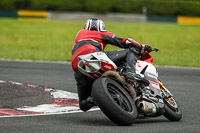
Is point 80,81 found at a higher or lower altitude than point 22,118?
higher

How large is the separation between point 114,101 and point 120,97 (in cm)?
31

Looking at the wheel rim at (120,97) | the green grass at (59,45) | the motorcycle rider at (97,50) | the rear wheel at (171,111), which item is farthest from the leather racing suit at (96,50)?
the green grass at (59,45)

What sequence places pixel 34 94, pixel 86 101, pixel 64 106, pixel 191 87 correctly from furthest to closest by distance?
1. pixel 191 87
2. pixel 34 94
3. pixel 64 106
4. pixel 86 101

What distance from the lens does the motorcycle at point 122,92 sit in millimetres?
6230

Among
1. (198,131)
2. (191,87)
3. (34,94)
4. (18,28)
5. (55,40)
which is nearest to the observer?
(198,131)

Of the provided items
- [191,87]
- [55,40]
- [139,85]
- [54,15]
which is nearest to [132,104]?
[139,85]

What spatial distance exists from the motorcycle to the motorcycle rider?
0.13m

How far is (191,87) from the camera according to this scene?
1158cm

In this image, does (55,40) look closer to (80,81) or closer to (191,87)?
(191,87)

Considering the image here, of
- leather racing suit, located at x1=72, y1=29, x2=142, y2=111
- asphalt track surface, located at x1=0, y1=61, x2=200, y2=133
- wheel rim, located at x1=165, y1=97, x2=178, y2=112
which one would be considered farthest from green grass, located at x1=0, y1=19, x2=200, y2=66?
leather racing suit, located at x1=72, y1=29, x2=142, y2=111

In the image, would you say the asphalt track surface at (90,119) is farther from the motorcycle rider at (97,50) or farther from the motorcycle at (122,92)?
the motorcycle rider at (97,50)

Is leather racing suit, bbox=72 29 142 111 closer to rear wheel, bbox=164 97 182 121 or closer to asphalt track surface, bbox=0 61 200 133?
asphalt track surface, bbox=0 61 200 133

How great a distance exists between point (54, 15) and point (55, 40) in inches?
910

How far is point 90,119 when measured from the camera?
732cm
